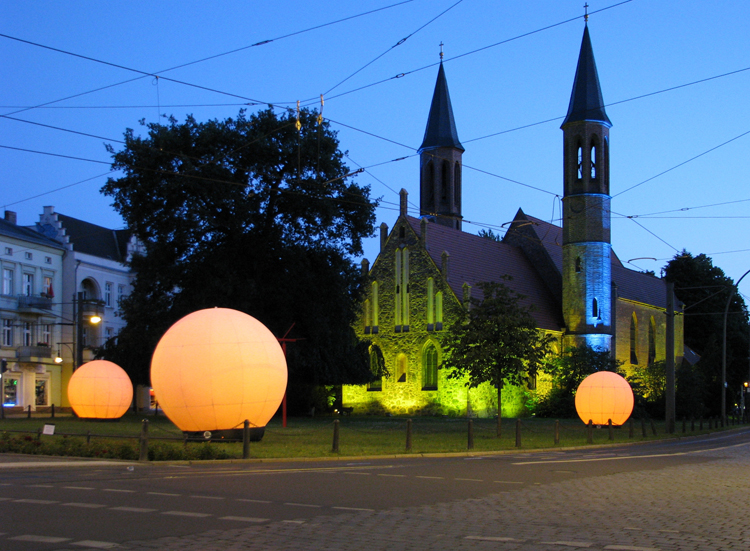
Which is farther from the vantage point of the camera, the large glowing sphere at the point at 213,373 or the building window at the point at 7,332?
the building window at the point at 7,332

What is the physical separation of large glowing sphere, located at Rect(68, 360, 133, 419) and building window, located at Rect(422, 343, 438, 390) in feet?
83.0

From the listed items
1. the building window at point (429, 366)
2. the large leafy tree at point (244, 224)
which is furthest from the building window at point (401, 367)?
the large leafy tree at point (244, 224)

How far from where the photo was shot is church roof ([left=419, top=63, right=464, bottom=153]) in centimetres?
6881

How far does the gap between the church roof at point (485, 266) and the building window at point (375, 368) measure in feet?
23.5

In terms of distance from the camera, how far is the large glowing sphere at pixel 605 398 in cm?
3247

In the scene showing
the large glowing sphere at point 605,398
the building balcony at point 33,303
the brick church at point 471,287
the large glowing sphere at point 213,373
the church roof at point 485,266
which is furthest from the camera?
the church roof at point 485,266

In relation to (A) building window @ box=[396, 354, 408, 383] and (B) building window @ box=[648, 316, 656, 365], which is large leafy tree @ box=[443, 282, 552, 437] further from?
(B) building window @ box=[648, 316, 656, 365]

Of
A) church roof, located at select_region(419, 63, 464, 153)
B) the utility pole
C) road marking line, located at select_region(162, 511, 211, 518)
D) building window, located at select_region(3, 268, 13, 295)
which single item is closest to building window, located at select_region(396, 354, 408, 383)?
church roof, located at select_region(419, 63, 464, 153)

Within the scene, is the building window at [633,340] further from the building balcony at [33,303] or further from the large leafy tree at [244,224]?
the building balcony at [33,303]

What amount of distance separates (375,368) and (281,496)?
150ft

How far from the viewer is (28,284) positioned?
53.1m

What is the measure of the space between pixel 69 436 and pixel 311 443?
23.1 feet

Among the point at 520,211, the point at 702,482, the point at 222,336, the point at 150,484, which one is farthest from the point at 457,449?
the point at 520,211

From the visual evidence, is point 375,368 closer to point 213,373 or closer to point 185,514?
point 213,373
